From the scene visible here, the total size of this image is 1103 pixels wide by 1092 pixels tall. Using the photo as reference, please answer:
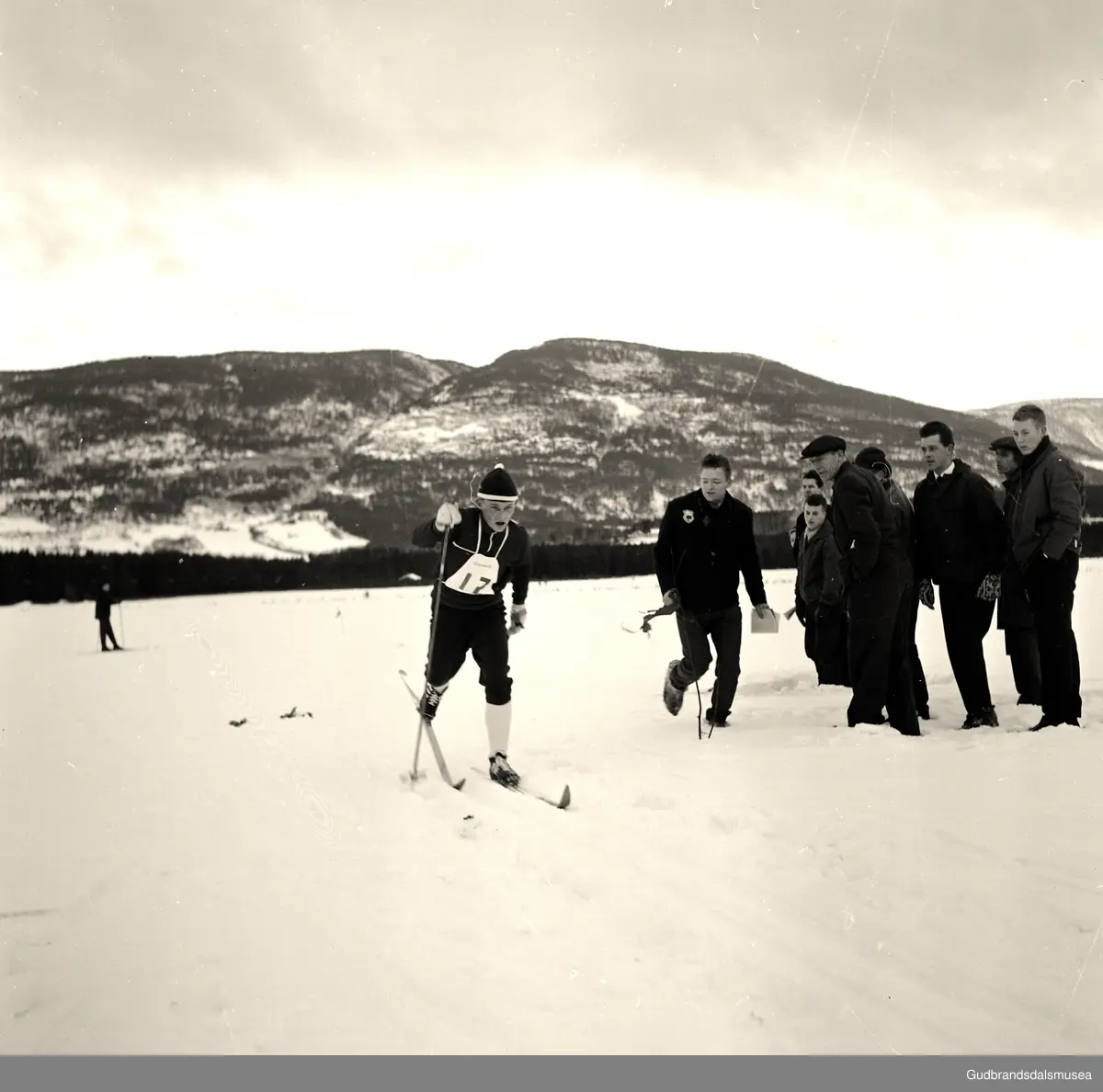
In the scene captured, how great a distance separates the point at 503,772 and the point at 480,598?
40.8 inches

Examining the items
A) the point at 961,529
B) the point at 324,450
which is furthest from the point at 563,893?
the point at 324,450

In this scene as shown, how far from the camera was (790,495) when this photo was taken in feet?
72.8

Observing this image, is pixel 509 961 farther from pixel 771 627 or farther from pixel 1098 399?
pixel 1098 399

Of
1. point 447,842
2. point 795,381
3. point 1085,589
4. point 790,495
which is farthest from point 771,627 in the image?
point 795,381

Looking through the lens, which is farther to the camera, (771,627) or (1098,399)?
(771,627)

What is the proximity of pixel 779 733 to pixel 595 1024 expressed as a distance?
11.3 feet

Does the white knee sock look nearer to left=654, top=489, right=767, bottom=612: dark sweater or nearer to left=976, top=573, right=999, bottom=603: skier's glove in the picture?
left=654, top=489, right=767, bottom=612: dark sweater

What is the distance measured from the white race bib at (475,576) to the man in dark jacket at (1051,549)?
10.5 feet

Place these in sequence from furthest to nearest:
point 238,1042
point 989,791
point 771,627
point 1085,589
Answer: point 1085,589, point 771,627, point 989,791, point 238,1042

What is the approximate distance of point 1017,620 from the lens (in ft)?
19.7

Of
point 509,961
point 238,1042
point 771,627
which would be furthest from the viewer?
point 771,627

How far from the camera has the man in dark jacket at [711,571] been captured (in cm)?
630

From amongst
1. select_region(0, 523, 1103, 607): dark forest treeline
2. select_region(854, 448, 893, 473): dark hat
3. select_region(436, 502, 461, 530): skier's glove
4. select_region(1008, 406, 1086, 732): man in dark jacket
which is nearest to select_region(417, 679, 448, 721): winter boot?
select_region(436, 502, 461, 530): skier's glove

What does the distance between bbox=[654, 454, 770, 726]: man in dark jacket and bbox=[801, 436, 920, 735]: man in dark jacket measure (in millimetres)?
869
